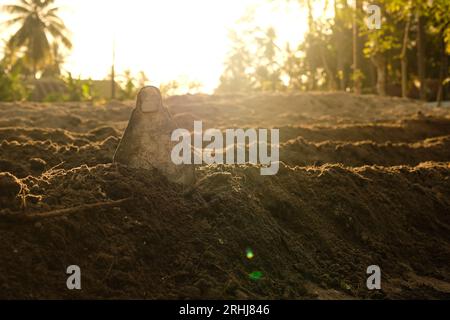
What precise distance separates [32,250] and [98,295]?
2.05 ft

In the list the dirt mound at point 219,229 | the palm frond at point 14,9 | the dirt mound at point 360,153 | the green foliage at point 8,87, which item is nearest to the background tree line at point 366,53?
the dirt mound at point 360,153

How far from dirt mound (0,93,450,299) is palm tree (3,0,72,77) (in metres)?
34.6

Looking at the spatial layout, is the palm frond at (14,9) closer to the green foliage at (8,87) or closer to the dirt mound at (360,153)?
the green foliage at (8,87)

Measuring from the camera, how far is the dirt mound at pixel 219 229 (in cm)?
446

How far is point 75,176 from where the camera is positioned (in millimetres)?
5469

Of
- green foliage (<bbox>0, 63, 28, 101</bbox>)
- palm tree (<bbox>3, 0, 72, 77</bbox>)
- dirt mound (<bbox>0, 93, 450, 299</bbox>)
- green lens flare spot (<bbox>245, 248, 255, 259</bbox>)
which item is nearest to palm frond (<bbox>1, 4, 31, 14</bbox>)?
palm tree (<bbox>3, 0, 72, 77</bbox>)

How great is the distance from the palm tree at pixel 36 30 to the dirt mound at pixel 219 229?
3461 centimetres

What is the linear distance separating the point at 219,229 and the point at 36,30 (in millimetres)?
38938

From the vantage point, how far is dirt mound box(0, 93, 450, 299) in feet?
14.6

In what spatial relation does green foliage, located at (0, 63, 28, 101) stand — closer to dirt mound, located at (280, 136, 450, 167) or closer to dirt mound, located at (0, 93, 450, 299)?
dirt mound, located at (0, 93, 450, 299)

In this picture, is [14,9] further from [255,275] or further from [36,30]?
Answer: [255,275]

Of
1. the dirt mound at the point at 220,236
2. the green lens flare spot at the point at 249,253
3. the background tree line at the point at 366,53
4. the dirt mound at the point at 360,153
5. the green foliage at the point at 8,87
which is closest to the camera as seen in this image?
the dirt mound at the point at 220,236

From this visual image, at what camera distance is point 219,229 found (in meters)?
5.29
